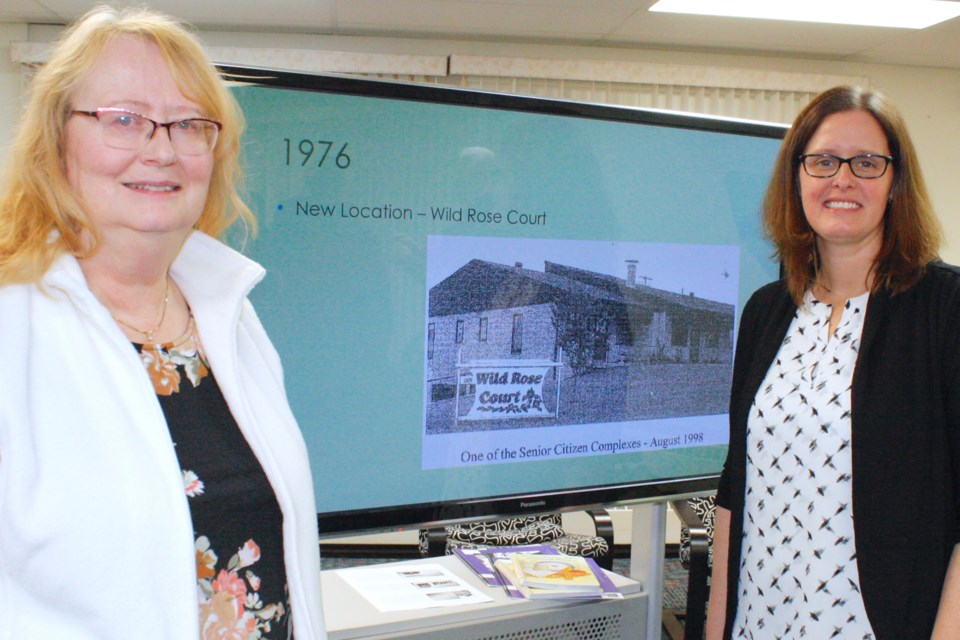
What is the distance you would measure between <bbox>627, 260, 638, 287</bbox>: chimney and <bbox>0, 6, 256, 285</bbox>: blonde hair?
1.22 m

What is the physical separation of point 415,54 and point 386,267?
368cm

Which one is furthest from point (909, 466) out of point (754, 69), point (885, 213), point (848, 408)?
point (754, 69)

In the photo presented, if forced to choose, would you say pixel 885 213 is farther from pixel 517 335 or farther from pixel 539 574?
pixel 539 574

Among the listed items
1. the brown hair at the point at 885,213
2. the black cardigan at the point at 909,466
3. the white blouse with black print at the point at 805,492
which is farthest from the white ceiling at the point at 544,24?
the black cardigan at the point at 909,466

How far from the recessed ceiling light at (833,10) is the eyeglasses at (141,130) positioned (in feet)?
12.0

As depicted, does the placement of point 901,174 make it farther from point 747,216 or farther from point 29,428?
point 29,428

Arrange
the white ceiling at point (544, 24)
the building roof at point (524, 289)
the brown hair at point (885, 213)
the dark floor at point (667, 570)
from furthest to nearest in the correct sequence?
the white ceiling at point (544, 24)
the dark floor at point (667, 570)
the building roof at point (524, 289)
the brown hair at point (885, 213)

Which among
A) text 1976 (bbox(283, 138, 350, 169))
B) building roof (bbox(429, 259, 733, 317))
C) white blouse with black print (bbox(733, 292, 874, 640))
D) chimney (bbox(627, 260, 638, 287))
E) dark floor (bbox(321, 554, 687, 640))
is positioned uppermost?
text 1976 (bbox(283, 138, 350, 169))

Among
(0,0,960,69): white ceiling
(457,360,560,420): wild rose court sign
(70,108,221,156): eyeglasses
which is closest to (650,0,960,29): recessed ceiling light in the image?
(0,0,960,69): white ceiling

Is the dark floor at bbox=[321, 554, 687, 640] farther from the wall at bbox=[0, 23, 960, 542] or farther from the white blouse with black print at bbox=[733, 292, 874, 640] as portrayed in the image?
the white blouse with black print at bbox=[733, 292, 874, 640]

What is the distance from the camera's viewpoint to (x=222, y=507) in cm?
115

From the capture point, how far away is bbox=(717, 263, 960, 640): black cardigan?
1475 mm

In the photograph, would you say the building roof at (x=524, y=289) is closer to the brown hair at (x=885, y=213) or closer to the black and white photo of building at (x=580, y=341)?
the black and white photo of building at (x=580, y=341)

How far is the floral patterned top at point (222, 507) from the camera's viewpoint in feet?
3.73
